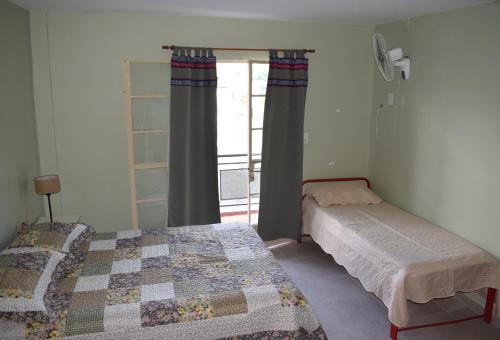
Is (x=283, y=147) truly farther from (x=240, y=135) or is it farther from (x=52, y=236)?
(x=240, y=135)

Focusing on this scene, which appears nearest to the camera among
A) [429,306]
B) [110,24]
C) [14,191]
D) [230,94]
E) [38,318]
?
[38,318]

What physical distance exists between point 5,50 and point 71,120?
99 cm

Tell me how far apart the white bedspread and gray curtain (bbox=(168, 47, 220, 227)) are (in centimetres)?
136

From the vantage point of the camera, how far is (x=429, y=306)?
3.62 metres

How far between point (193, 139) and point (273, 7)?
1.56 meters

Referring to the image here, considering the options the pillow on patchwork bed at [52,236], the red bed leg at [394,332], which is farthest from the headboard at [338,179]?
the pillow on patchwork bed at [52,236]

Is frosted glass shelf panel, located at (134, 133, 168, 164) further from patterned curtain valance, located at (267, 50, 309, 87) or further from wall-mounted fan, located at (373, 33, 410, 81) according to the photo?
wall-mounted fan, located at (373, 33, 410, 81)

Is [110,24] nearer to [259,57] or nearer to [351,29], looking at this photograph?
[259,57]

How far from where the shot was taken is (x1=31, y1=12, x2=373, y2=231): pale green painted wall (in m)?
4.02

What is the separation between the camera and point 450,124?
3.71 meters

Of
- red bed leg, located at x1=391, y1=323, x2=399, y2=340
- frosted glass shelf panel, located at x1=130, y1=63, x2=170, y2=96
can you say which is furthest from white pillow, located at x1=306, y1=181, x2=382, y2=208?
frosted glass shelf panel, located at x1=130, y1=63, x2=170, y2=96

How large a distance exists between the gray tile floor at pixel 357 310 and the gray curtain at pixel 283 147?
1.76 ft

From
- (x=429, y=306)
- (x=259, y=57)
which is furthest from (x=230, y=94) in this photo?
(x=429, y=306)

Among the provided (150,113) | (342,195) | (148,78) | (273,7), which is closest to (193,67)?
(148,78)
